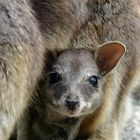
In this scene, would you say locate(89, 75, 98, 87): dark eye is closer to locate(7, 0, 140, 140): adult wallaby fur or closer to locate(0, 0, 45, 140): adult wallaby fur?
locate(7, 0, 140, 140): adult wallaby fur

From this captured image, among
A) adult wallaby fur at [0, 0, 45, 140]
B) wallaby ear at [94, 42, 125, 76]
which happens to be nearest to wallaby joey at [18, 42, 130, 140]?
wallaby ear at [94, 42, 125, 76]

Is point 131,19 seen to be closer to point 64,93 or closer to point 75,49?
point 75,49

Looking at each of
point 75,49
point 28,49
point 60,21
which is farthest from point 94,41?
point 28,49

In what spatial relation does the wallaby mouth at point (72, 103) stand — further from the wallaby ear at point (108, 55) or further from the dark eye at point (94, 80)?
the wallaby ear at point (108, 55)

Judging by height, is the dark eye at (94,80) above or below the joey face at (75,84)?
below

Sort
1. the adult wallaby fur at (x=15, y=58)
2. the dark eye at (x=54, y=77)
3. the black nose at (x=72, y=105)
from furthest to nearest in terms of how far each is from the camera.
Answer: the dark eye at (x=54, y=77) → the black nose at (x=72, y=105) → the adult wallaby fur at (x=15, y=58)

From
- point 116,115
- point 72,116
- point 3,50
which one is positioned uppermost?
point 3,50

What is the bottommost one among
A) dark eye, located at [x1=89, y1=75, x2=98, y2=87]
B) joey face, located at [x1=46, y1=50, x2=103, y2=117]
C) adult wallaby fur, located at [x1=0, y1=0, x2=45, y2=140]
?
dark eye, located at [x1=89, y1=75, x2=98, y2=87]

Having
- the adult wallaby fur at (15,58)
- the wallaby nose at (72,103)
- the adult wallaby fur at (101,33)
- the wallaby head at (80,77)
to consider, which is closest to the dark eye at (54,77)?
the wallaby head at (80,77)
